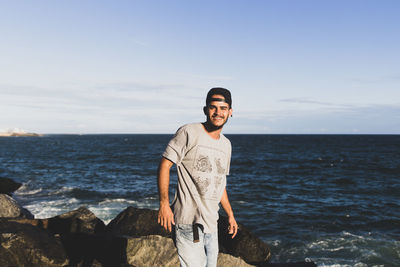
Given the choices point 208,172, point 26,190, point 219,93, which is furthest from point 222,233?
point 26,190

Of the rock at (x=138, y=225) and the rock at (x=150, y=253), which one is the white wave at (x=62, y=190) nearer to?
the rock at (x=138, y=225)

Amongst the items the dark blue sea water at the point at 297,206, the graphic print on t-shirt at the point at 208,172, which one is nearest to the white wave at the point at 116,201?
the dark blue sea water at the point at 297,206

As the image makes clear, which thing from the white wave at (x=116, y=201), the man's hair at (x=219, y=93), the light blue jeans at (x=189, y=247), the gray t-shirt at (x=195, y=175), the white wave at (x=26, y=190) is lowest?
the white wave at (x=26, y=190)

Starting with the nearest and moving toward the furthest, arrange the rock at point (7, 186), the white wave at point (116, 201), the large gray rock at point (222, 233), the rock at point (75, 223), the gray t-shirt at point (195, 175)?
the gray t-shirt at point (195, 175)
the rock at point (75, 223)
the large gray rock at point (222, 233)
the white wave at point (116, 201)
the rock at point (7, 186)

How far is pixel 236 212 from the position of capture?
15.1 meters

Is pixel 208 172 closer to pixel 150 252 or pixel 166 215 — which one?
pixel 166 215

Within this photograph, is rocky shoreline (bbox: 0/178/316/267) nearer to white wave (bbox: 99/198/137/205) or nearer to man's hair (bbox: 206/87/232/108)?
man's hair (bbox: 206/87/232/108)

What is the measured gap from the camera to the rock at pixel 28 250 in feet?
17.4

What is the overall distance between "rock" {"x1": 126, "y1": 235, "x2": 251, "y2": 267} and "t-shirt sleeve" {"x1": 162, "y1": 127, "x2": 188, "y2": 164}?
335 centimetres

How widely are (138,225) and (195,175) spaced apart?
203 inches

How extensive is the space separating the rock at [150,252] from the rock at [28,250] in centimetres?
116

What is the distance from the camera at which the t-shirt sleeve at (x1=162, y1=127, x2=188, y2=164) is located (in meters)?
3.06

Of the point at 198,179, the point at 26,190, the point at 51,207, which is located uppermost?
the point at 198,179

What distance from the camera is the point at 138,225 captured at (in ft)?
25.6
